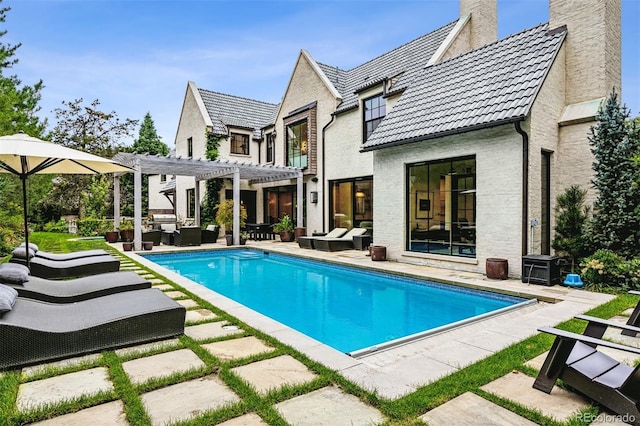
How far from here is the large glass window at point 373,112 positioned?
14273mm

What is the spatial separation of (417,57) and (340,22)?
487 cm

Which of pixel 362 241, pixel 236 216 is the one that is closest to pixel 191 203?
pixel 236 216

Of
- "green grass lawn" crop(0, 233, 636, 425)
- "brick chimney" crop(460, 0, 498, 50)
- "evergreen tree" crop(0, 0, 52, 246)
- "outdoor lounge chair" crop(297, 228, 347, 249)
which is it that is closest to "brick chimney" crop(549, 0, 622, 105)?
"brick chimney" crop(460, 0, 498, 50)

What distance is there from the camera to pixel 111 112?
29.4 m

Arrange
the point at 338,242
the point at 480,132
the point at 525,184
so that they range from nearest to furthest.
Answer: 1. the point at 525,184
2. the point at 480,132
3. the point at 338,242

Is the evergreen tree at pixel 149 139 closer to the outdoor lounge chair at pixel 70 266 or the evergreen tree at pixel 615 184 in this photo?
the outdoor lounge chair at pixel 70 266

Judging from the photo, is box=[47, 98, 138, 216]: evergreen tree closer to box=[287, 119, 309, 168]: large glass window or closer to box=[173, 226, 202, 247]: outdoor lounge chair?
box=[173, 226, 202, 247]: outdoor lounge chair

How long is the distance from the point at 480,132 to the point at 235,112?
17.2 metres

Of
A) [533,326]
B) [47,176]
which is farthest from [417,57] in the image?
[47,176]

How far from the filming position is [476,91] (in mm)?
9594

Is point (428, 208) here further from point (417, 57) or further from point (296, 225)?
point (296, 225)

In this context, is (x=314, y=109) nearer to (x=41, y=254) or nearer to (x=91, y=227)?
(x=41, y=254)

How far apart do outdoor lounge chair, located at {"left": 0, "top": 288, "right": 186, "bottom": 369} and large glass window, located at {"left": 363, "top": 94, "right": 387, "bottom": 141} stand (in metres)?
11.7

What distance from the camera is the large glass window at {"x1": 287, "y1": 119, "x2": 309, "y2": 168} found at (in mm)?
18031
